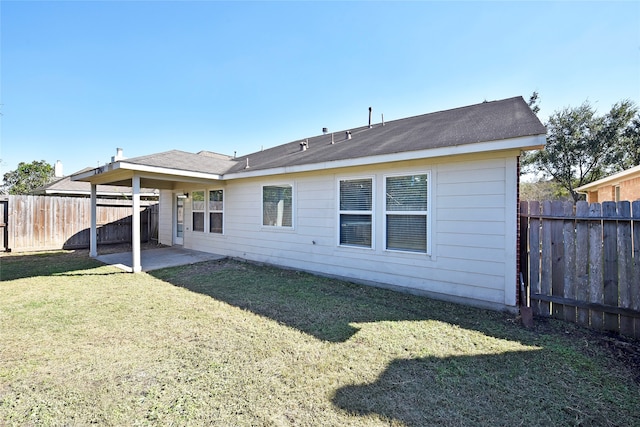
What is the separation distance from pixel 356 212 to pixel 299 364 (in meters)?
3.57

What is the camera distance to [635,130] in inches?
615

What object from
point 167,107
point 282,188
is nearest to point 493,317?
point 282,188

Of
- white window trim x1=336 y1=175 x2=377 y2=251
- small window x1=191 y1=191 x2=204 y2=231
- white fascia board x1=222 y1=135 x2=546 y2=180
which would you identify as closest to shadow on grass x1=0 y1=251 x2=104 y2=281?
small window x1=191 y1=191 x2=204 y2=231

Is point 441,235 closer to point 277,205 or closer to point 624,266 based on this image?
point 624,266

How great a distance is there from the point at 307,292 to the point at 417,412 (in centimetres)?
329

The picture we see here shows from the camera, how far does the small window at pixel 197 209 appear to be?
393 inches

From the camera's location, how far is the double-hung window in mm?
5762

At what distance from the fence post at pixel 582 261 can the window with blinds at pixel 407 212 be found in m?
2.00

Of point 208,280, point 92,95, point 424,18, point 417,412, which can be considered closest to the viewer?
point 417,412

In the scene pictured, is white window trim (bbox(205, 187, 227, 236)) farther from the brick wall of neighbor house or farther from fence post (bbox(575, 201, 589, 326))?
the brick wall of neighbor house

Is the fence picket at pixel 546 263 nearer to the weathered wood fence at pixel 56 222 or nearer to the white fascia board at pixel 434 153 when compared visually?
the white fascia board at pixel 434 153

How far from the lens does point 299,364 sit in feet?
9.34

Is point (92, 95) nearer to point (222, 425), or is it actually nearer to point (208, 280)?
point (208, 280)

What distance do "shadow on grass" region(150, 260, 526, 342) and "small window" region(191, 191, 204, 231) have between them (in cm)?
341
